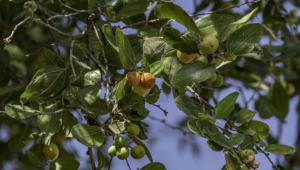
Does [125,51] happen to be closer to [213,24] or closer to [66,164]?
→ [213,24]

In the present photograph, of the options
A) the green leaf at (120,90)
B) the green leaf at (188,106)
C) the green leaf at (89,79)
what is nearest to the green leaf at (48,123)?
the green leaf at (89,79)

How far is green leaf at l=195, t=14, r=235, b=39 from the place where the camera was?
127 cm

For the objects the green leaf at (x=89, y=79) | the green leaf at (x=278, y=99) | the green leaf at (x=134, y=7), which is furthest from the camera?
the green leaf at (x=278, y=99)

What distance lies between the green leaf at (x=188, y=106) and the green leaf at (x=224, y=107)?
0.05 m

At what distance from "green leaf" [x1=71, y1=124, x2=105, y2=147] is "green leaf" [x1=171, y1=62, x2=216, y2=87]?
211 millimetres

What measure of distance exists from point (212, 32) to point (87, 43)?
1.44 feet

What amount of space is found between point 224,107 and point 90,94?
323mm

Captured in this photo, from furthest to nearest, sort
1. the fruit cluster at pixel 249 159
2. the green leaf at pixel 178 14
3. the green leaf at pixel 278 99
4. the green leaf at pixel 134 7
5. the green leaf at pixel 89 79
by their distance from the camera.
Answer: the green leaf at pixel 278 99, the green leaf at pixel 134 7, the green leaf at pixel 89 79, the green leaf at pixel 178 14, the fruit cluster at pixel 249 159

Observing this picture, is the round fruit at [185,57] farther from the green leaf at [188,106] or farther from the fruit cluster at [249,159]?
the fruit cluster at [249,159]

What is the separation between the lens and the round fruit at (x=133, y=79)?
3.95 ft

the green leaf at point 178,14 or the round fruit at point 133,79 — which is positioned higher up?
the green leaf at point 178,14

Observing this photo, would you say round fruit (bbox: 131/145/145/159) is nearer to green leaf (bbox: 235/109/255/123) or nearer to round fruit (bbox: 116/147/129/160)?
round fruit (bbox: 116/147/129/160)

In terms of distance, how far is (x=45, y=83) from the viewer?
1373 millimetres

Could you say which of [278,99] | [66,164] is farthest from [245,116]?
[278,99]
